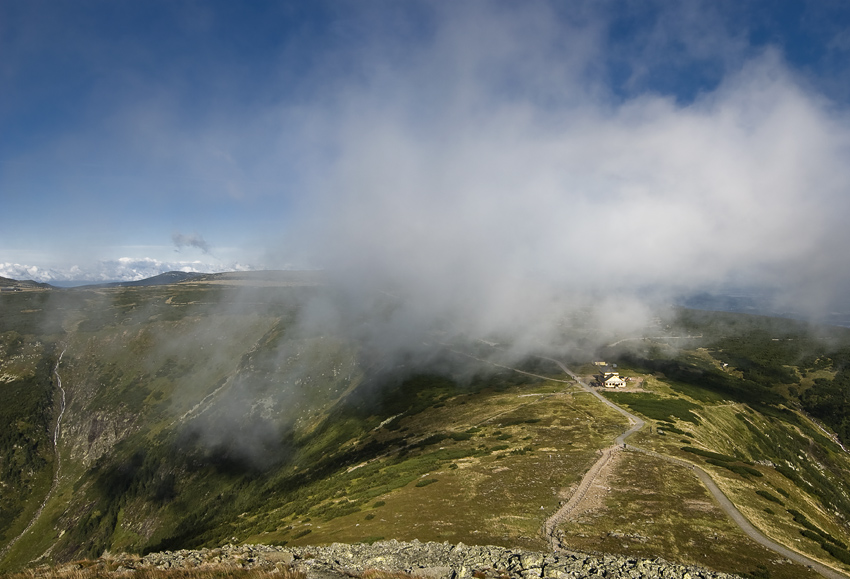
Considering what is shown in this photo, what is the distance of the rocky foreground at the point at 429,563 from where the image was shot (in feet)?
71.2

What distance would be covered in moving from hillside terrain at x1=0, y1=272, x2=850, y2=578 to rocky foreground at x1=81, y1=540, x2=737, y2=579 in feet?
16.0

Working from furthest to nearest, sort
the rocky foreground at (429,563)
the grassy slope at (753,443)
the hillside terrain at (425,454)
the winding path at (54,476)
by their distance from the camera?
1. the winding path at (54,476)
2. the grassy slope at (753,443)
3. the hillside terrain at (425,454)
4. the rocky foreground at (429,563)

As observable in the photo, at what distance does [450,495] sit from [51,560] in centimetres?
15007

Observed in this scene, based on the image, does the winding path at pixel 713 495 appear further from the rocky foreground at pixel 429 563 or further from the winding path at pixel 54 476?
the winding path at pixel 54 476

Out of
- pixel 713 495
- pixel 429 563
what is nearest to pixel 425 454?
pixel 713 495

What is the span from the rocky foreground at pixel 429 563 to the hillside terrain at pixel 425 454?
192 inches

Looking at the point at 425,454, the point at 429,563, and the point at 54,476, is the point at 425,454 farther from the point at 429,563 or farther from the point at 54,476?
the point at 54,476

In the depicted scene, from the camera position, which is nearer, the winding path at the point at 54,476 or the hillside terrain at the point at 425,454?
the hillside terrain at the point at 425,454

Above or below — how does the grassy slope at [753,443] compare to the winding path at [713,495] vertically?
below

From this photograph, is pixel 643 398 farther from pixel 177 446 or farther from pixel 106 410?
pixel 106 410

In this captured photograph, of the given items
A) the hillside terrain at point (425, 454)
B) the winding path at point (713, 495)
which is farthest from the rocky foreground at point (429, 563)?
the winding path at point (713, 495)

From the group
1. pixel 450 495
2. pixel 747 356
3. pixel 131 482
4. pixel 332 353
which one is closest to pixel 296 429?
pixel 332 353

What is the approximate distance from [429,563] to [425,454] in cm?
4192

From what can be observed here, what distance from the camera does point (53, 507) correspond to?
13862 cm
